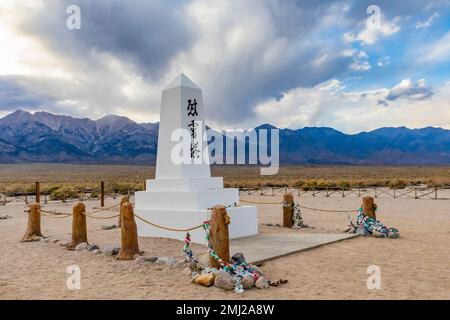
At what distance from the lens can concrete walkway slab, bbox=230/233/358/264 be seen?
7.62 meters

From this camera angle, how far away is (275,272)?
21.3ft

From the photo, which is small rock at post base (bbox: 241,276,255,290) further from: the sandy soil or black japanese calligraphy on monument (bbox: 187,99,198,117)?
black japanese calligraphy on monument (bbox: 187,99,198,117)

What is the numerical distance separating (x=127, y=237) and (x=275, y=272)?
3.16 m

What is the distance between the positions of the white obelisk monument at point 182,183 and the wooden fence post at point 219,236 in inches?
118

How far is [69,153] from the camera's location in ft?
595

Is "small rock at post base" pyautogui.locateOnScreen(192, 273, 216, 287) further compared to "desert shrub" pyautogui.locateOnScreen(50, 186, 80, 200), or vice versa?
"desert shrub" pyautogui.locateOnScreen(50, 186, 80, 200)

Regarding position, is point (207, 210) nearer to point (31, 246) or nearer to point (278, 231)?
point (278, 231)

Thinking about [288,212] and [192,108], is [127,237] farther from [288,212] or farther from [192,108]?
[288,212]

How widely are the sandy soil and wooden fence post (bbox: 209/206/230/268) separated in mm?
650

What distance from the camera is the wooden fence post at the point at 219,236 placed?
6227 mm

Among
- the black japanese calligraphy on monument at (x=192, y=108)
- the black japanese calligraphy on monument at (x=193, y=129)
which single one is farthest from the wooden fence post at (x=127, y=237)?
the black japanese calligraphy on monument at (x=192, y=108)

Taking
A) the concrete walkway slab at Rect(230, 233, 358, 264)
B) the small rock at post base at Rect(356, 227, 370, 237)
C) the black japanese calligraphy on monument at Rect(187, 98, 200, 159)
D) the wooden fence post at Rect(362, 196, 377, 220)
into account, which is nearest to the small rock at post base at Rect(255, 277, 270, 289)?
the concrete walkway slab at Rect(230, 233, 358, 264)

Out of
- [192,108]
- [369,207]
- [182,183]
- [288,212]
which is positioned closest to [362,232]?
[369,207]
